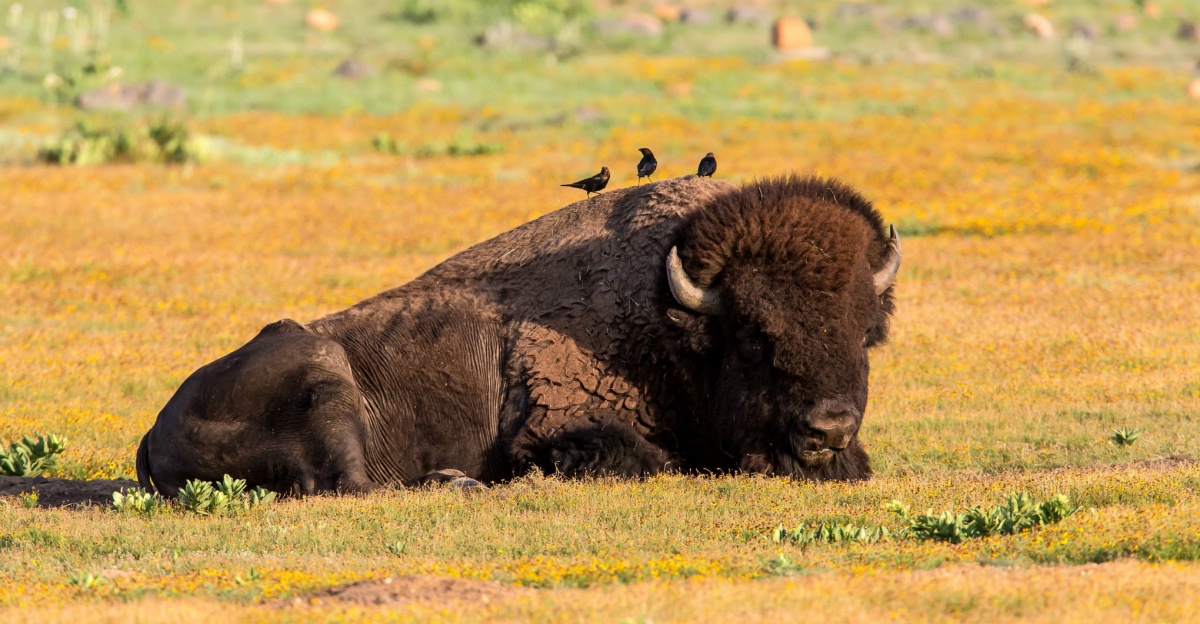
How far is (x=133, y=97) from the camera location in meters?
41.2

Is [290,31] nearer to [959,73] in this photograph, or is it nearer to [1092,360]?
[959,73]

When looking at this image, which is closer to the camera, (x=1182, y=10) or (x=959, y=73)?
(x=959, y=73)

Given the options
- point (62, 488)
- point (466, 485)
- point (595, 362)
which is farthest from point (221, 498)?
point (595, 362)

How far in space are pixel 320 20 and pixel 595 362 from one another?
5810 centimetres

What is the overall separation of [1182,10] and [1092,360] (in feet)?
197

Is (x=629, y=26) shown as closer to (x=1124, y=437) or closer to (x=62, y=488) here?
(x=1124, y=437)

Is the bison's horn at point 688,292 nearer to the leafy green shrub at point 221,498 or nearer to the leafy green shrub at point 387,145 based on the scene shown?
the leafy green shrub at point 221,498

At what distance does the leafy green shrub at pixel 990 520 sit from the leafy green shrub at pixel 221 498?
146 inches

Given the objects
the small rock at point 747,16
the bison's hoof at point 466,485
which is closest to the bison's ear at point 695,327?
the bison's hoof at point 466,485

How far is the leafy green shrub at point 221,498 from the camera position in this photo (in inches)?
331

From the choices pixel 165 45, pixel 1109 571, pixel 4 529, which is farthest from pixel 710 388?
pixel 165 45

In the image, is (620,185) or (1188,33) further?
(1188,33)

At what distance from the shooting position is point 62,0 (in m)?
64.6

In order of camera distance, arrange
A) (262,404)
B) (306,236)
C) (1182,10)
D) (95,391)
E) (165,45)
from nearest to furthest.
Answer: (262,404) → (95,391) → (306,236) → (165,45) → (1182,10)
